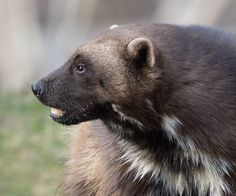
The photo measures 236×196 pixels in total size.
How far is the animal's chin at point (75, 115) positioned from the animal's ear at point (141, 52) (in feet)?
0.99

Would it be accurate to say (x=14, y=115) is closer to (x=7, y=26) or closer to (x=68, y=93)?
(x=7, y=26)

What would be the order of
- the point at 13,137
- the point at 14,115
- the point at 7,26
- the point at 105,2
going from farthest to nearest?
the point at 105,2
the point at 7,26
the point at 14,115
the point at 13,137

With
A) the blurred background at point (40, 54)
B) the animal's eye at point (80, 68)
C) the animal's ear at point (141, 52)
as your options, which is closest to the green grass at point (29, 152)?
the blurred background at point (40, 54)

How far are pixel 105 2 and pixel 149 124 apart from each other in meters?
8.44

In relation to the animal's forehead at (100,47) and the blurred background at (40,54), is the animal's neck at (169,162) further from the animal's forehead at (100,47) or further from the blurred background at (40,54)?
the blurred background at (40,54)

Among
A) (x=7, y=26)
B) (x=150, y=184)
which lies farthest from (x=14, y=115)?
(x=150, y=184)

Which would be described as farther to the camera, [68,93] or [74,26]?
[74,26]

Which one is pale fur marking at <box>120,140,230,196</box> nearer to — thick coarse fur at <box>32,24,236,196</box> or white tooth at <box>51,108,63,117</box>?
thick coarse fur at <box>32,24,236,196</box>

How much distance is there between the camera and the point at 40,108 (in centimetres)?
817

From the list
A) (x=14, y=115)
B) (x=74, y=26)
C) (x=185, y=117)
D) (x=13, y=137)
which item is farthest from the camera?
(x=74, y=26)

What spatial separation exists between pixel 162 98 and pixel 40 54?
5897mm

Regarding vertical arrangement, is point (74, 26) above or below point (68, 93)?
below

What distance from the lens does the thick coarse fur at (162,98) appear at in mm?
4637

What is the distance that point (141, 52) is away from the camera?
4.63m
